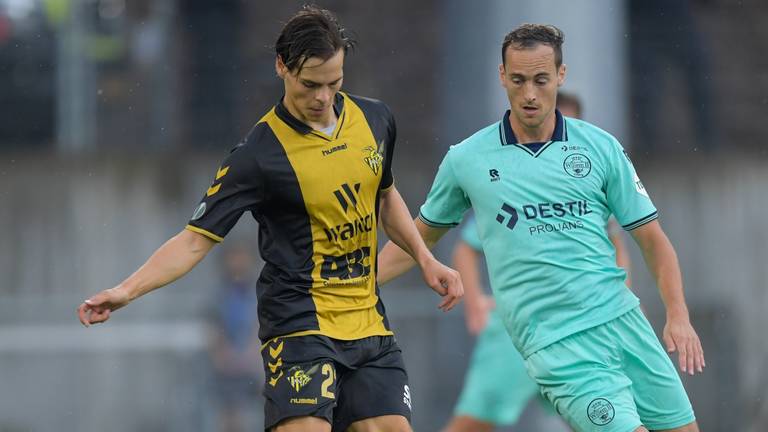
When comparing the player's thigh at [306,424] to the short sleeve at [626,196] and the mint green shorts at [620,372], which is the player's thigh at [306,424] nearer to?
the mint green shorts at [620,372]

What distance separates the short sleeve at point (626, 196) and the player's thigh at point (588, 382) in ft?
1.45

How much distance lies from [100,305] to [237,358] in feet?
16.7

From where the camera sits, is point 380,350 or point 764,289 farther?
point 764,289

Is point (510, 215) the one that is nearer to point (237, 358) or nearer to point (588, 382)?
point (588, 382)

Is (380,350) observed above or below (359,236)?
below

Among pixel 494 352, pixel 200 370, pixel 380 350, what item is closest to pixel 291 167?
pixel 380 350

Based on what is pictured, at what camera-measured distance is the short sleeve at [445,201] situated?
6262 mm

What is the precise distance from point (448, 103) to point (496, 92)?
624 mm

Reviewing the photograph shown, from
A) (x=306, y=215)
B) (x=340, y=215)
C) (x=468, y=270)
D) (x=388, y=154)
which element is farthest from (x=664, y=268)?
(x=468, y=270)

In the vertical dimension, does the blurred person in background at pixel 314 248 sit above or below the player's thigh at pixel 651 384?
above

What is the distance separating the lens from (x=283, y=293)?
5.86 meters

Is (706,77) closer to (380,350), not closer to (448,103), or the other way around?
(448,103)

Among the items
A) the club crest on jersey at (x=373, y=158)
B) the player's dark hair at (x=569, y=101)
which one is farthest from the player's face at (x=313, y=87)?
the player's dark hair at (x=569, y=101)

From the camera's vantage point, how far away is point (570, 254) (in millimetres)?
5977
